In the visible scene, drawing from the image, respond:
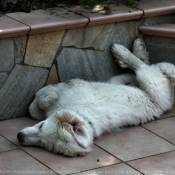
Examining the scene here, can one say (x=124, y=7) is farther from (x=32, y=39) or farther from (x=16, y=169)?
(x=16, y=169)

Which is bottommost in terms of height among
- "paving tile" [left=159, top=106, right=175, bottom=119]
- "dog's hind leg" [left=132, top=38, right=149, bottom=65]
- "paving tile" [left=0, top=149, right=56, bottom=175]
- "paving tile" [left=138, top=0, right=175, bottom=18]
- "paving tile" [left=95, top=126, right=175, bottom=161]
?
"paving tile" [left=159, top=106, right=175, bottom=119]

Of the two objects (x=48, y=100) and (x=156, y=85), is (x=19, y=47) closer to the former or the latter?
(x=48, y=100)

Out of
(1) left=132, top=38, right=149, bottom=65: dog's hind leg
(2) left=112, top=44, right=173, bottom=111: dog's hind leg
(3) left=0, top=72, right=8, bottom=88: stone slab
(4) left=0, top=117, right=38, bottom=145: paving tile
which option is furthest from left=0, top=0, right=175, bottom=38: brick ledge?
(4) left=0, top=117, right=38, bottom=145: paving tile

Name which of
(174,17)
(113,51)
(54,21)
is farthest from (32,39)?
(174,17)

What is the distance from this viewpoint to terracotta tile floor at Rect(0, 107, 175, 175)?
4.84 meters

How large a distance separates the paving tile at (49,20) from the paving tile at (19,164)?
1540mm

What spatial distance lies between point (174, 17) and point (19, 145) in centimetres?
317

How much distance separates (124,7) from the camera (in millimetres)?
6836

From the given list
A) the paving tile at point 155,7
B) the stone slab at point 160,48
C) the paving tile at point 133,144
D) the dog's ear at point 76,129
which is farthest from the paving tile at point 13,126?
the paving tile at point 155,7

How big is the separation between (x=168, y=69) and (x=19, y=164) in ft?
7.73

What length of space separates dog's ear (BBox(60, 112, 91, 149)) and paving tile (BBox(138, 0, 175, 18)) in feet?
7.53

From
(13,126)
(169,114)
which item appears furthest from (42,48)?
(169,114)

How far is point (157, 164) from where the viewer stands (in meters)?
5.02

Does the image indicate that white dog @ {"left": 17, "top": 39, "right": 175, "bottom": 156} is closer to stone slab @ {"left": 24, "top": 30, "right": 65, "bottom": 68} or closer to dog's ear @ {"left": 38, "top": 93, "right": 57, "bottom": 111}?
dog's ear @ {"left": 38, "top": 93, "right": 57, "bottom": 111}
